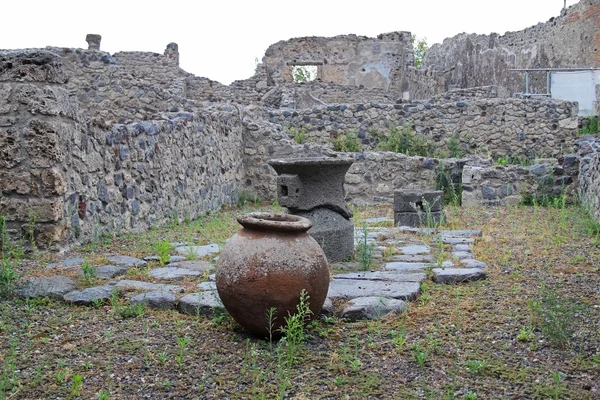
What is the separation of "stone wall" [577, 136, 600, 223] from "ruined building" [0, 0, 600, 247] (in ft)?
0.20

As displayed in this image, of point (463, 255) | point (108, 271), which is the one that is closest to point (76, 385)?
point (108, 271)

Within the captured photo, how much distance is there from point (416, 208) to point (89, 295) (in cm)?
506

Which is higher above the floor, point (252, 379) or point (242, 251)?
point (242, 251)

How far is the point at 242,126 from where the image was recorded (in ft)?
39.8

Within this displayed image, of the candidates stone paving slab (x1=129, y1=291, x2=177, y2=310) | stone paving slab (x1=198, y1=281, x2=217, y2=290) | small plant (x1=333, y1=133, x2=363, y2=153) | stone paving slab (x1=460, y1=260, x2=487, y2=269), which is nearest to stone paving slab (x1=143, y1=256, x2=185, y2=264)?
stone paving slab (x1=198, y1=281, x2=217, y2=290)

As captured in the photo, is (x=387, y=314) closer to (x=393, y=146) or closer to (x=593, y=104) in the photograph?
(x=393, y=146)

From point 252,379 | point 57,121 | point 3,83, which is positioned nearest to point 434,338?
point 252,379

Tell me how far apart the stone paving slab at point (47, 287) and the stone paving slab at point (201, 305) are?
0.86 meters

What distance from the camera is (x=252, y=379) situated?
3.08m

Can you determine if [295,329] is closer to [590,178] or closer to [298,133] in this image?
[590,178]

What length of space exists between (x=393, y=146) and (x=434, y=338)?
32.3ft

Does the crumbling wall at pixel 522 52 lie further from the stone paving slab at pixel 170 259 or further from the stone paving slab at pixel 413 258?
the stone paving slab at pixel 170 259

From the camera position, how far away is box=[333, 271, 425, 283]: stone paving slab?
16.4 feet

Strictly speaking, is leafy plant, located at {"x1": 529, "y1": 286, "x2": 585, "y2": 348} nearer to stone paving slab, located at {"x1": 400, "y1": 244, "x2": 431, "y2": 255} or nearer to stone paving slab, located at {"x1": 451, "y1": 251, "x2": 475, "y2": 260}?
stone paving slab, located at {"x1": 451, "y1": 251, "x2": 475, "y2": 260}
